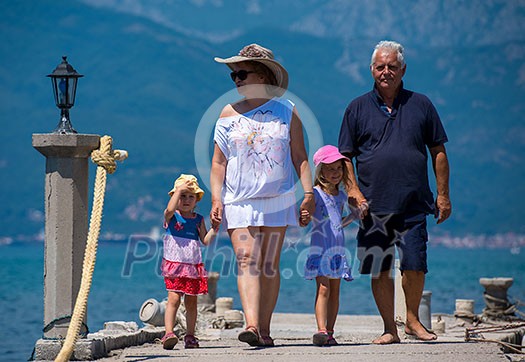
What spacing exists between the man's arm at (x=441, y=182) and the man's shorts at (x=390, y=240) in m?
0.15

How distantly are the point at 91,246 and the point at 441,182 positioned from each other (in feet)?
8.73

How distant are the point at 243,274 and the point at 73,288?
1.19 metres

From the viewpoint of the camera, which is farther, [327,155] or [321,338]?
[327,155]

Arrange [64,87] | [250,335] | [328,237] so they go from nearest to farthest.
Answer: [250,335]
[64,87]
[328,237]

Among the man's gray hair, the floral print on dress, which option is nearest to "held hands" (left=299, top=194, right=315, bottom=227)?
the floral print on dress

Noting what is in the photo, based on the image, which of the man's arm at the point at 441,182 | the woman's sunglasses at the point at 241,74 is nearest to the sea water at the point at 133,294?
the woman's sunglasses at the point at 241,74

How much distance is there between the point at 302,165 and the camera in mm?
8469

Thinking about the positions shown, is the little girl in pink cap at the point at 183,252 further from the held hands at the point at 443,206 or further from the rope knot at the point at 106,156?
the held hands at the point at 443,206

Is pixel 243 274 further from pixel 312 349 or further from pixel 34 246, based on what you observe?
pixel 34 246

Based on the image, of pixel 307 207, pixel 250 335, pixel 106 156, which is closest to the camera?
pixel 250 335

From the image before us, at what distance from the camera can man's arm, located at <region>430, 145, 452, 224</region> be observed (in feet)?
28.2

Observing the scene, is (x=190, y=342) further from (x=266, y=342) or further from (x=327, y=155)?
(x=327, y=155)

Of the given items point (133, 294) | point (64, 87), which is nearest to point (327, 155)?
point (64, 87)

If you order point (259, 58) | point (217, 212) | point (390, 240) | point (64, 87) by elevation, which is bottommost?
point (390, 240)
